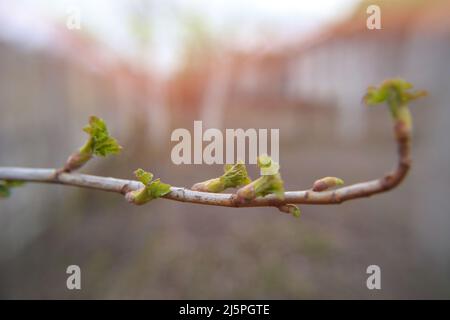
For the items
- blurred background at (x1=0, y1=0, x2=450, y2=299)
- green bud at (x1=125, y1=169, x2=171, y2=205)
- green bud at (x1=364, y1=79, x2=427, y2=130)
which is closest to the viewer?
green bud at (x1=364, y1=79, x2=427, y2=130)

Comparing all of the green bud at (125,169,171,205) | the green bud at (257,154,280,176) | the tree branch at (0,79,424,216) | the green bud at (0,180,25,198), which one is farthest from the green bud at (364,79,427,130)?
the green bud at (0,180,25,198)

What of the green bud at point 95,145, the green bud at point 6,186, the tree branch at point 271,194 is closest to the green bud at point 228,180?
the tree branch at point 271,194

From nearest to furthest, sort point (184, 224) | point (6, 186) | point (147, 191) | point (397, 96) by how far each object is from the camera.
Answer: point (397, 96) → point (147, 191) → point (6, 186) → point (184, 224)

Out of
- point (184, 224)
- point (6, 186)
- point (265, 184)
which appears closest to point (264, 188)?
point (265, 184)

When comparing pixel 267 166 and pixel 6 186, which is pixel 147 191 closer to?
pixel 267 166

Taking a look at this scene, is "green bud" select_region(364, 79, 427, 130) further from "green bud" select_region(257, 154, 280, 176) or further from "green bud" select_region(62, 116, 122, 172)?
"green bud" select_region(62, 116, 122, 172)
